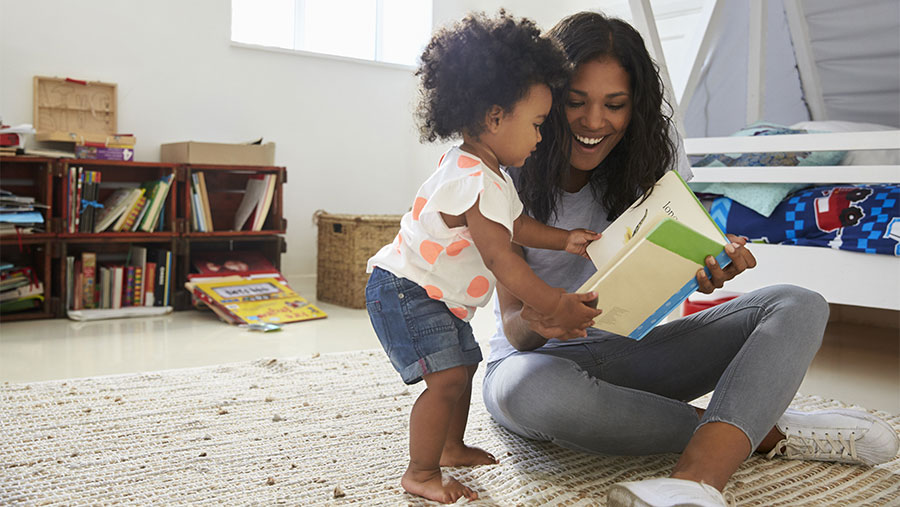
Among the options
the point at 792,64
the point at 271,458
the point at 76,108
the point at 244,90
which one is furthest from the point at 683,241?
the point at 244,90

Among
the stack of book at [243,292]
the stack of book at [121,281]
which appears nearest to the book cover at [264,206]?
the stack of book at [243,292]

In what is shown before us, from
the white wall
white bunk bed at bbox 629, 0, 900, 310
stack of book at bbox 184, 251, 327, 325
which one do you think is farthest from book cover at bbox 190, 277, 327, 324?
white bunk bed at bbox 629, 0, 900, 310

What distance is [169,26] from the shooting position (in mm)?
3057

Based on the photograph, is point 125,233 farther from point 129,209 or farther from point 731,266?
point 731,266

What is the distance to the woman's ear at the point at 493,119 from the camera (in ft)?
3.32

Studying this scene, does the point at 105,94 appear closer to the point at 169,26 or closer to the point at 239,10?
the point at 169,26

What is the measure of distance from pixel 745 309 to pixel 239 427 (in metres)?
0.91

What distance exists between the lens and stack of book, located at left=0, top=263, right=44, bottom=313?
2449 mm

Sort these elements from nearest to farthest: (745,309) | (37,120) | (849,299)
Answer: (745,309), (849,299), (37,120)

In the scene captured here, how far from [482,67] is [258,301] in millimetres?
1859

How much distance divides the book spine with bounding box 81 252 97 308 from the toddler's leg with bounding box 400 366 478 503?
1.94 metres

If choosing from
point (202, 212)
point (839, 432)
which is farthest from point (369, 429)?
point (202, 212)

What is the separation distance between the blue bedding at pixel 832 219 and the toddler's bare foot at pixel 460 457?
1.18 metres

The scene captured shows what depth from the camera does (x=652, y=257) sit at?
920mm
